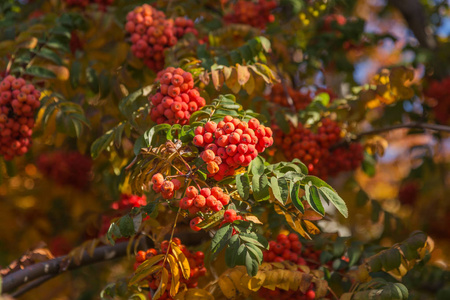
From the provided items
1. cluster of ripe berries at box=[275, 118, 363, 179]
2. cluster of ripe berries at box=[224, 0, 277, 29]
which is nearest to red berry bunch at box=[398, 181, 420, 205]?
cluster of ripe berries at box=[275, 118, 363, 179]

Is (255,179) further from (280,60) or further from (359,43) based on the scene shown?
(359,43)

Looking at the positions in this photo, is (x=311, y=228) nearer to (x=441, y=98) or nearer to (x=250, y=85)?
(x=250, y=85)

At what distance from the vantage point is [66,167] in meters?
4.93

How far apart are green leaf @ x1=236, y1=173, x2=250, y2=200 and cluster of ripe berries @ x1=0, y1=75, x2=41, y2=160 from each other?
5.07 ft

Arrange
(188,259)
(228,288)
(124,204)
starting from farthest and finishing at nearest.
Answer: (124,204) < (188,259) < (228,288)

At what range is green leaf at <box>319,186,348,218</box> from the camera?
7.32ft

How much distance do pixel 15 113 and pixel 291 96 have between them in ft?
6.69

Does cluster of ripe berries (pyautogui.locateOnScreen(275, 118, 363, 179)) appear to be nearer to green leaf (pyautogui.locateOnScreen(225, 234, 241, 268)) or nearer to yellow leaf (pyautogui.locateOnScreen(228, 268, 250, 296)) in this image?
yellow leaf (pyautogui.locateOnScreen(228, 268, 250, 296))

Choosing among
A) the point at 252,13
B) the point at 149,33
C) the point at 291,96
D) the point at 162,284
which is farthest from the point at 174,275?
the point at 252,13

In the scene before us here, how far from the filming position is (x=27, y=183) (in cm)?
580

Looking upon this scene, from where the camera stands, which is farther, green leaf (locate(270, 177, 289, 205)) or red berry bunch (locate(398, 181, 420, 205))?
→ red berry bunch (locate(398, 181, 420, 205))

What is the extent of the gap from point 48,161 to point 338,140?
3005mm

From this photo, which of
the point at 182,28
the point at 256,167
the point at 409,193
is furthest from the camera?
the point at 409,193

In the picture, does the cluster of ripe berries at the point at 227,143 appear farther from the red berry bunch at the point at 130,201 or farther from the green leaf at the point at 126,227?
the red berry bunch at the point at 130,201
